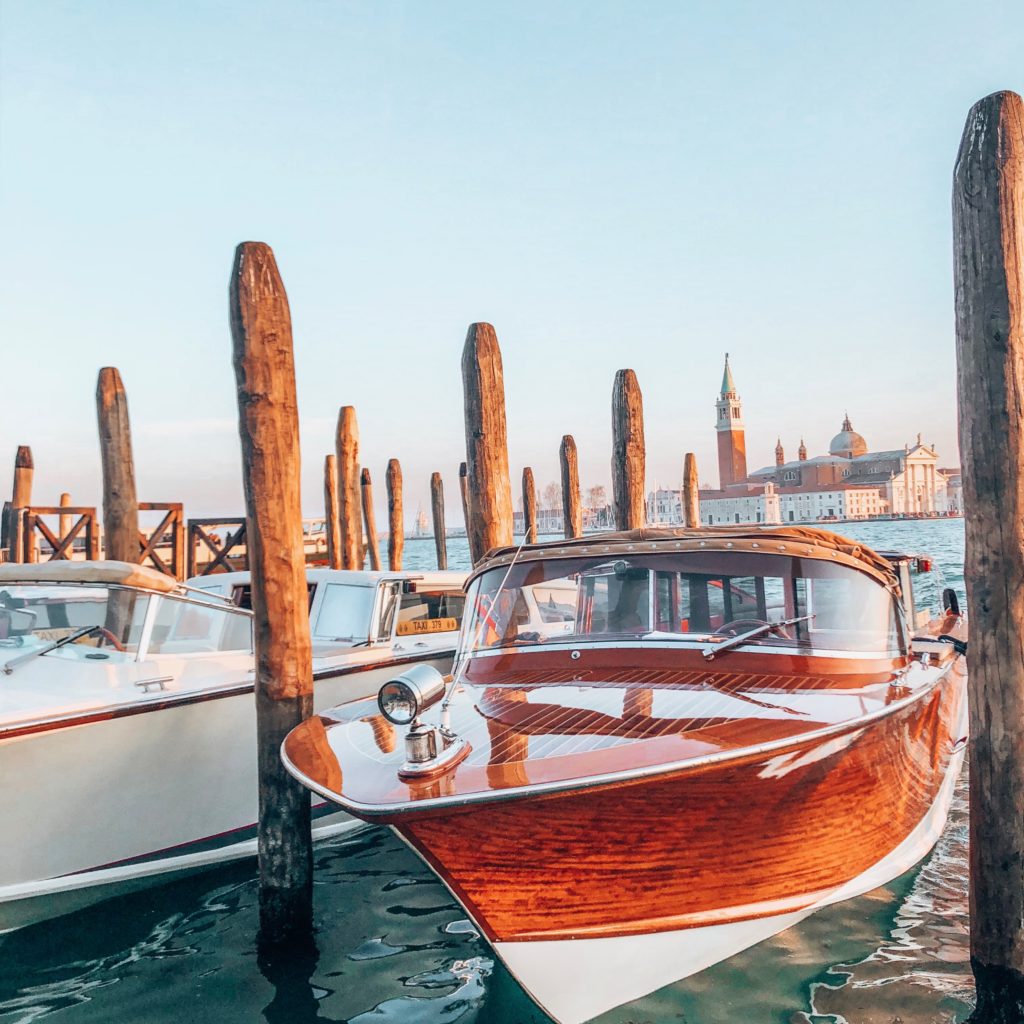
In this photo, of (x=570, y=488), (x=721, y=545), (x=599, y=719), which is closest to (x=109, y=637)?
(x=599, y=719)

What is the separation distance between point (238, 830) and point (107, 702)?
1.31 metres

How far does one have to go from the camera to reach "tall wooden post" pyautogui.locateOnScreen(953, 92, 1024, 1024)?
3.75 m

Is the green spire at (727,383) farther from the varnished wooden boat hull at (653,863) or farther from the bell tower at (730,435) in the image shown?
the varnished wooden boat hull at (653,863)

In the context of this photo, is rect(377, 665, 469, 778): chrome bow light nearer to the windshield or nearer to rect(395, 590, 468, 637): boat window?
the windshield

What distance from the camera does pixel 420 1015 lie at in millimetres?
4129

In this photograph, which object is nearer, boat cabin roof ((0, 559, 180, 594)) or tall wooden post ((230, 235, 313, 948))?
tall wooden post ((230, 235, 313, 948))

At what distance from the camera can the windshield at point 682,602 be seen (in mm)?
4594

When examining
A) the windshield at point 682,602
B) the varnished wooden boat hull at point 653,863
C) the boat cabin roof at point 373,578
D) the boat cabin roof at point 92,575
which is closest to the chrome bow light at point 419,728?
the varnished wooden boat hull at point 653,863

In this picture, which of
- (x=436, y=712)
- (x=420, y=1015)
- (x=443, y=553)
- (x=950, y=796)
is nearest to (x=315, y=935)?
(x=420, y=1015)

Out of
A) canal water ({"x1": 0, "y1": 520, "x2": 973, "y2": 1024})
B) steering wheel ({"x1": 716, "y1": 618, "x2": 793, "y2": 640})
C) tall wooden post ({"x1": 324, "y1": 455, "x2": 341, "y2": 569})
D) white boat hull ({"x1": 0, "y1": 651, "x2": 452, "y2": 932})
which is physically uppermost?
tall wooden post ({"x1": 324, "y1": 455, "x2": 341, "y2": 569})

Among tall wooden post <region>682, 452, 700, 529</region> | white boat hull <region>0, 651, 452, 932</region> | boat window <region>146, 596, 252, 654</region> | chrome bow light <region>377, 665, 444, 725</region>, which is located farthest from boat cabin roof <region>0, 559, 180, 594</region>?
tall wooden post <region>682, 452, 700, 529</region>

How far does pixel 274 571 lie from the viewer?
4.95 meters

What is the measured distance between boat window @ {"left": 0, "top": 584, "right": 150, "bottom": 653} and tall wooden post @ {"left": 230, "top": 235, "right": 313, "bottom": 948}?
1.53m

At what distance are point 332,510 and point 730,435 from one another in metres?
110
